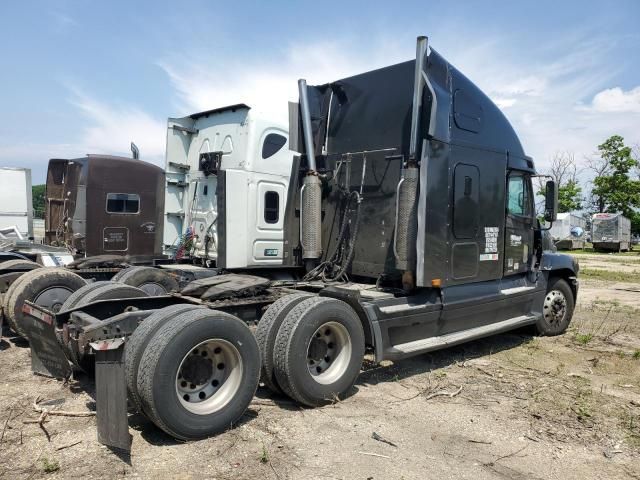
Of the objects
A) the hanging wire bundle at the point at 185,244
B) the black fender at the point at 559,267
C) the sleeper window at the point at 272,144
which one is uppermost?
the sleeper window at the point at 272,144

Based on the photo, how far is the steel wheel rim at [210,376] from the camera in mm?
4125

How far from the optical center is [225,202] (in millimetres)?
7227

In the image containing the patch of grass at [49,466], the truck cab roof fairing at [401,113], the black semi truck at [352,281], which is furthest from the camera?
the truck cab roof fairing at [401,113]

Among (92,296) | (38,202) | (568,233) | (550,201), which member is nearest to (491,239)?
(550,201)

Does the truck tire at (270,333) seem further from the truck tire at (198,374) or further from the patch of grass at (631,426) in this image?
the patch of grass at (631,426)

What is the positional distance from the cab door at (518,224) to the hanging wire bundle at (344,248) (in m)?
2.18

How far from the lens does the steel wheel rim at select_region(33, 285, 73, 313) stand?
20.9 ft

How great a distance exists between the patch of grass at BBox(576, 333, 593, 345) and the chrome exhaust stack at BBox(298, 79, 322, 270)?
14.4ft

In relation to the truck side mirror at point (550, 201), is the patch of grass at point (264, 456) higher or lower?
lower

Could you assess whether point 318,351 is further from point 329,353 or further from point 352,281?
point 352,281

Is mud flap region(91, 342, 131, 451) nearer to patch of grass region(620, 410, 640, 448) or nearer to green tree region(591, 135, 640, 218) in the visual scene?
patch of grass region(620, 410, 640, 448)

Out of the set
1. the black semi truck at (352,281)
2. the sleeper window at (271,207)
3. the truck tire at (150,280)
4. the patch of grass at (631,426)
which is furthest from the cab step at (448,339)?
the truck tire at (150,280)

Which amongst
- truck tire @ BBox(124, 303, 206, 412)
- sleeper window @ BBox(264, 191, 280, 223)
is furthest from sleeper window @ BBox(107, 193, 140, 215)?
truck tire @ BBox(124, 303, 206, 412)

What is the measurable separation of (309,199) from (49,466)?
4345 millimetres
